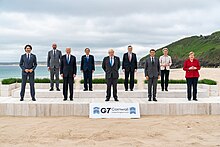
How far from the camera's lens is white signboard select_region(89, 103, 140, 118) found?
7.61 meters

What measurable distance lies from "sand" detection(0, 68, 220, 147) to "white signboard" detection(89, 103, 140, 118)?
25cm

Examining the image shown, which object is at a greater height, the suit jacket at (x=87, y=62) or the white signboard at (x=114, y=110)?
the suit jacket at (x=87, y=62)

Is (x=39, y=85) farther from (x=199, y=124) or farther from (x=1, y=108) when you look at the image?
(x=199, y=124)

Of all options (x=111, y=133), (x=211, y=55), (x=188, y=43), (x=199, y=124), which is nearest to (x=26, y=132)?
(x=111, y=133)

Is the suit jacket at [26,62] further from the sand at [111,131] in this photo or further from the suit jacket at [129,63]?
the suit jacket at [129,63]

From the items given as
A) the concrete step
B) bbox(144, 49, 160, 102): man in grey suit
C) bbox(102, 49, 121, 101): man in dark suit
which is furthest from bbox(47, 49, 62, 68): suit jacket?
bbox(144, 49, 160, 102): man in grey suit

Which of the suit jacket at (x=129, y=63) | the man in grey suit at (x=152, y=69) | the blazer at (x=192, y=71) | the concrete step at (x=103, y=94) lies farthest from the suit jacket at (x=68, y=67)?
the blazer at (x=192, y=71)

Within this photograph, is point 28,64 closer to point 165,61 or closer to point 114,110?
point 114,110

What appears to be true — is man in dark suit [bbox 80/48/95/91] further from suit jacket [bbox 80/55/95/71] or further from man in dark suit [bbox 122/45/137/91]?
man in dark suit [bbox 122/45/137/91]

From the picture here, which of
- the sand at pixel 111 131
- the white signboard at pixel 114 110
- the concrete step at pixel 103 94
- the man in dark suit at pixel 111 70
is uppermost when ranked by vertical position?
the man in dark suit at pixel 111 70

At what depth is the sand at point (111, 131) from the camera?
5523mm

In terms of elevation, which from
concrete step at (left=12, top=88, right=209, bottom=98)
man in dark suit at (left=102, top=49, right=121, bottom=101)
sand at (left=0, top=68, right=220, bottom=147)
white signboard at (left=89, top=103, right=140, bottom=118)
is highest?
man in dark suit at (left=102, top=49, right=121, bottom=101)

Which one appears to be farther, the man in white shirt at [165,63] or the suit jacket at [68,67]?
the man in white shirt at [165,63]

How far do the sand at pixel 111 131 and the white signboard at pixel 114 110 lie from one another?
251mm
